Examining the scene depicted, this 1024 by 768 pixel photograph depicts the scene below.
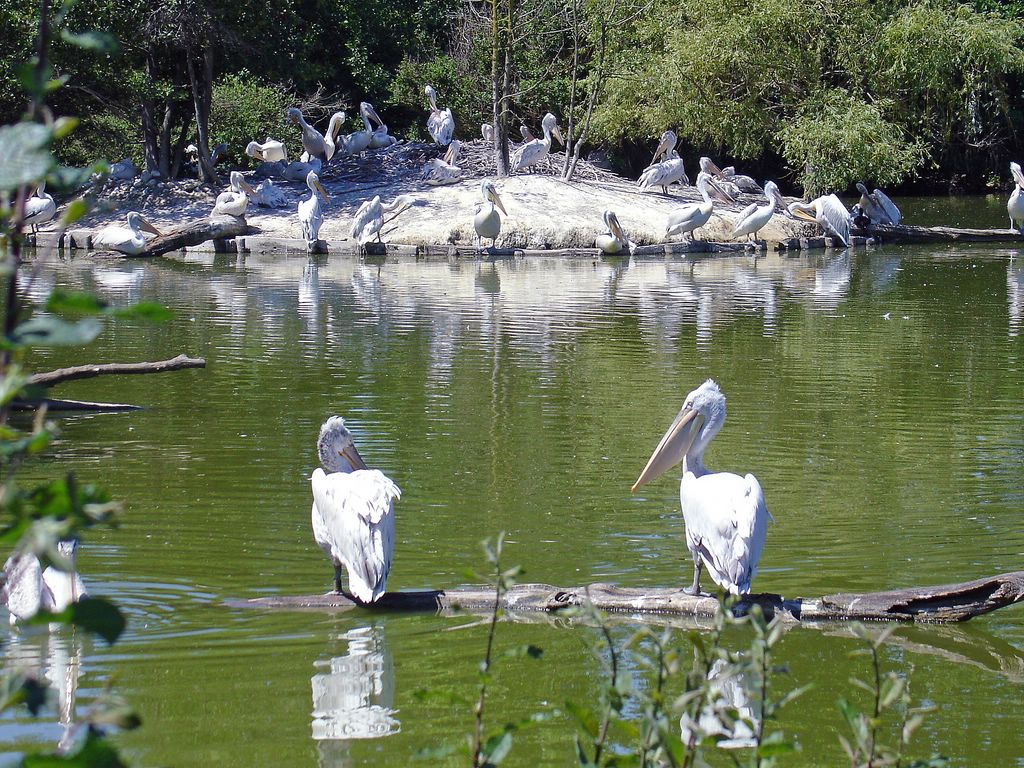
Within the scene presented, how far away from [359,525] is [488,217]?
13.9 meters

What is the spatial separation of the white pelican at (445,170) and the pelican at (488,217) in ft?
7.77

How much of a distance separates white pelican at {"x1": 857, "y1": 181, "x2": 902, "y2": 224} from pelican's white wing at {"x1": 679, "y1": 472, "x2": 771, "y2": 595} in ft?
56.7

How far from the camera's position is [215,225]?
19.4m

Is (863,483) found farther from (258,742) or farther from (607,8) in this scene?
(607,8)

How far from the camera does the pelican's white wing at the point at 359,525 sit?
4.24 m

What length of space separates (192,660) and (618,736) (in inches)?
53.7

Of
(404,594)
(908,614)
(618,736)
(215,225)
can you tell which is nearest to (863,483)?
(908,614)

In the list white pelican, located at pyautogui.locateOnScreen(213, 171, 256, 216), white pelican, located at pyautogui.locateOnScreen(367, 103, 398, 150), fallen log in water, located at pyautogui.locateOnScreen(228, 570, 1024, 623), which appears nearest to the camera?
fallen log in water, located at pyautogui.locateOnScreen(228, 570, 1024, 623)

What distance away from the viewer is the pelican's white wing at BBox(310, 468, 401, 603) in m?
4.24

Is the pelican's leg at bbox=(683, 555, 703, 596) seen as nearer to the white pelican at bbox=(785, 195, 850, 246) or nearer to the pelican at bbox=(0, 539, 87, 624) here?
the pelican at bbox=(0, 539, 87, 624)

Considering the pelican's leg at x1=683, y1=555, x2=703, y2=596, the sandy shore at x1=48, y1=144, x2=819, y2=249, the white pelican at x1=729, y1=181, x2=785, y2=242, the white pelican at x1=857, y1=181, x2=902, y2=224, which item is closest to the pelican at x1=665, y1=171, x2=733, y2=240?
the sandy shore at x1=48, y1=144, x2=819, y2=249

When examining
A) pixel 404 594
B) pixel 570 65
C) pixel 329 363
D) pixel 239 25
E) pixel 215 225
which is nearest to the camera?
pixel 404 594

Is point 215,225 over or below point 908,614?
over

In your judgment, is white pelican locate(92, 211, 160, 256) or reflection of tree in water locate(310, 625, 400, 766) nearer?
reflection of tree in water locate(310, 625, 400, 766)
